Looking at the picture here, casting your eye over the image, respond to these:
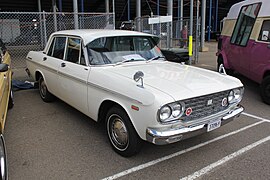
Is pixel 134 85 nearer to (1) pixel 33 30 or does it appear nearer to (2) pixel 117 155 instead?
(2) pixel 117 155

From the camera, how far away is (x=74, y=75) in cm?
450

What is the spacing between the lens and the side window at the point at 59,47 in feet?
17.2

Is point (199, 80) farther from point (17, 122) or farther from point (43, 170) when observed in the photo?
point (17, 122)

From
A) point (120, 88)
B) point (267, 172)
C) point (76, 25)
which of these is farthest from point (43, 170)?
point (76, 25)

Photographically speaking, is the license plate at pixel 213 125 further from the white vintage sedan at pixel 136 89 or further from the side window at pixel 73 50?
the side window at pixel 73 50

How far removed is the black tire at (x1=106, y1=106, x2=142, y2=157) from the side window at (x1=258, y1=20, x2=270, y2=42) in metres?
4.35

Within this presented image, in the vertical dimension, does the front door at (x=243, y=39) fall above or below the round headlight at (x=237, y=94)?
above

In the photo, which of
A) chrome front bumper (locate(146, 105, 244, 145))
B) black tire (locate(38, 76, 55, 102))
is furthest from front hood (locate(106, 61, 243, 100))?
black tire (locate(38, 76, 55, 102))

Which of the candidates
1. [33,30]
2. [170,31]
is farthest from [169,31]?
[33,30]

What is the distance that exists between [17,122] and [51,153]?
5.37ft

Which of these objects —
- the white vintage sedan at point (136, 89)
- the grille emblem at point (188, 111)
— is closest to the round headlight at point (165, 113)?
the white vintage sedan at point (136, 89)

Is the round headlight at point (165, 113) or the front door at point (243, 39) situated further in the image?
the front door at point (243, 39)

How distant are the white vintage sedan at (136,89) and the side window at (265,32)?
8.95 ft

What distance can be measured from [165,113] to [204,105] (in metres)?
0.64
